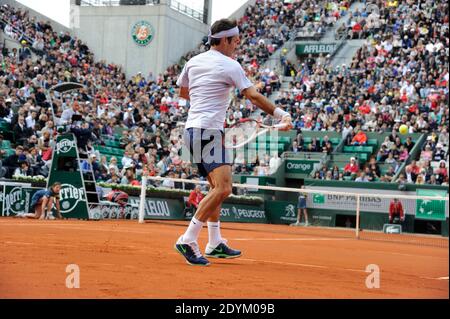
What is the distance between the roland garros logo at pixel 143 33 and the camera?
38656 millimetres

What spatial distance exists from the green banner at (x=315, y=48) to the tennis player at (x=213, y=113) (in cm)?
3055

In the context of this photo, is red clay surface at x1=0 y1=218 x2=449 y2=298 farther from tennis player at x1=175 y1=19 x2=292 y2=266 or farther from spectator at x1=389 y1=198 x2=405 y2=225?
spectator at x1=389 y1=198 x2=405 y2=225

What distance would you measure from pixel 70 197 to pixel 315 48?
22.5 m

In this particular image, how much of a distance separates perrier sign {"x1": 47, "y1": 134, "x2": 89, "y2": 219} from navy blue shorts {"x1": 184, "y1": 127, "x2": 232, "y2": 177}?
1097 cm

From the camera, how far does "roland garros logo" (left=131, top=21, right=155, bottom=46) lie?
38.7 metres

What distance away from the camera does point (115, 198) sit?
21094 millimetres

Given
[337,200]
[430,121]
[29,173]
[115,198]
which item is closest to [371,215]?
[337,200]

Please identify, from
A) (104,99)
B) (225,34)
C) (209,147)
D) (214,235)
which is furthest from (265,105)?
(104,99)

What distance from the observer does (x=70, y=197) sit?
18.1 m

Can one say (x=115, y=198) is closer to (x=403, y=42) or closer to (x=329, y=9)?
(x=403, y=42)

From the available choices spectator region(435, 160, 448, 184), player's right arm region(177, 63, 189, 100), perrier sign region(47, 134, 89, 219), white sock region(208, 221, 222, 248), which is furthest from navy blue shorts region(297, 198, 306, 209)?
player's right arm region(177, 63, 189, 100)

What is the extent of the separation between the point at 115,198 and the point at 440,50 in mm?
17181

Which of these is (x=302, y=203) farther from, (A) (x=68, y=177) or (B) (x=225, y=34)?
(B) (x=225, y=34)

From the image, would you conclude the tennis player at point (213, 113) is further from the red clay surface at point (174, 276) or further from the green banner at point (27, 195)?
the green banner at point (27, 195)
